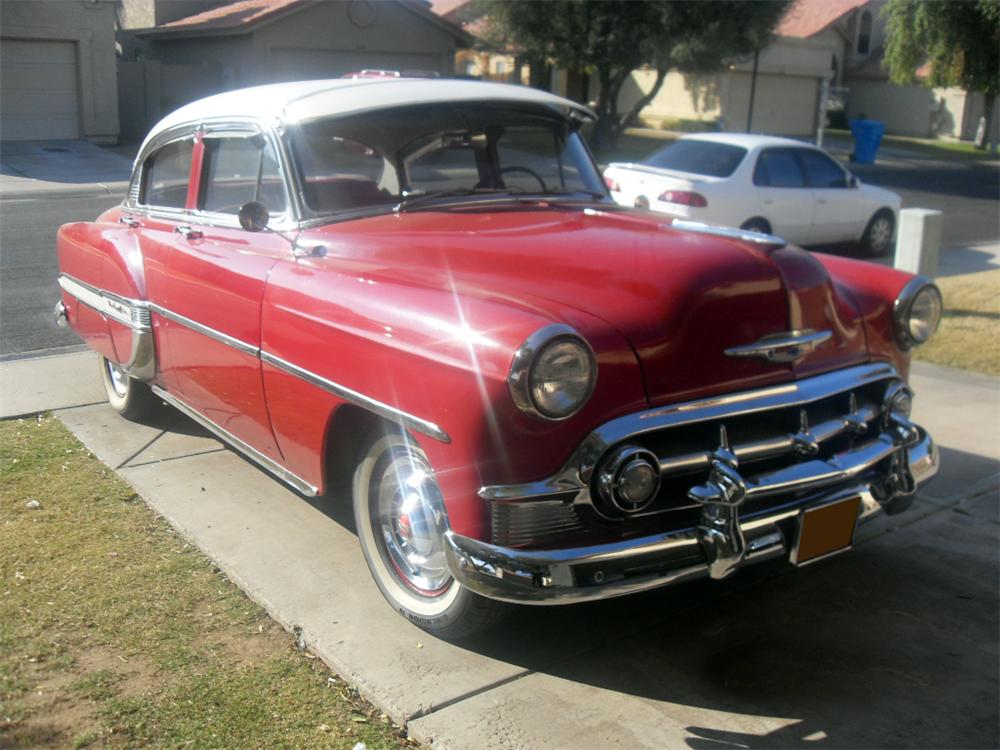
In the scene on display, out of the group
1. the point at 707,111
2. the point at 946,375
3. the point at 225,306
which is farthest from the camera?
the point at 707,111

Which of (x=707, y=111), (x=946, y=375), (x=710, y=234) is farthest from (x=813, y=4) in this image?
(x=710, y=234)

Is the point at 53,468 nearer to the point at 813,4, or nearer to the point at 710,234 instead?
the point at 710,234

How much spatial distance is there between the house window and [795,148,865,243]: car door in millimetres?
40516

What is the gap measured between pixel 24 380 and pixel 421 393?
165 inches

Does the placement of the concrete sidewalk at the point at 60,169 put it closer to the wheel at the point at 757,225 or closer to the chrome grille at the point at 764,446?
the wheel at the point at 757,225

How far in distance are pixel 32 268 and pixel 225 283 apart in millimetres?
6567

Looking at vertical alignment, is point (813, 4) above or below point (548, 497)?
above

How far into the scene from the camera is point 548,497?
3150 millimetres

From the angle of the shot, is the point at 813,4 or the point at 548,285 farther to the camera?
the point at 813,4

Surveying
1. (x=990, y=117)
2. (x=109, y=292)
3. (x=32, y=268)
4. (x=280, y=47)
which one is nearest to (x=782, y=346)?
(x=109, y=292)

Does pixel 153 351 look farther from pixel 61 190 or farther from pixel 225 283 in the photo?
pixel 61 190

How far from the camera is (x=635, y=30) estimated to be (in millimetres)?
26156

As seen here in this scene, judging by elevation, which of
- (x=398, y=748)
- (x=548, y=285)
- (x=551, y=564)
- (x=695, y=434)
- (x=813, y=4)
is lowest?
(x=398, y=748)

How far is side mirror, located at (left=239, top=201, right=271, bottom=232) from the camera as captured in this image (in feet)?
14.0
